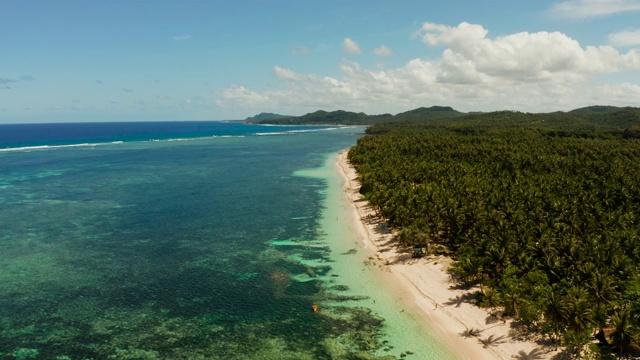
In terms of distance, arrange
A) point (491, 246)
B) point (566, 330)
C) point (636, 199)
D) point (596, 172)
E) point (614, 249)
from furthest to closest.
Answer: point (596, 172) → point (636, 199) → point (491, 246) → point (614, 249) → point (566, 330)

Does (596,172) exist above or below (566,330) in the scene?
above

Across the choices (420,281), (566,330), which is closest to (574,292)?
(566,330)

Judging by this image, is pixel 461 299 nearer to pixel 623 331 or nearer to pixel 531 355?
pixel 531 355

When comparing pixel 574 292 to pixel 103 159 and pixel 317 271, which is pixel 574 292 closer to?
pixel 317 271

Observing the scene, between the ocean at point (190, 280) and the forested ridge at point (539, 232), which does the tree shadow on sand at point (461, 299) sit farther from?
the ocean at point (190, 280)

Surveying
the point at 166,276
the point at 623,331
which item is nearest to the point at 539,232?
the point at 623,331

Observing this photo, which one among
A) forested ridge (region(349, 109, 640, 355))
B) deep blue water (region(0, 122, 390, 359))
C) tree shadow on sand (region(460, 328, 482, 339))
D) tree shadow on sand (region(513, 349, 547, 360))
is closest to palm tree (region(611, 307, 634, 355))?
forested ridge (region(349, 109, 640, 355))

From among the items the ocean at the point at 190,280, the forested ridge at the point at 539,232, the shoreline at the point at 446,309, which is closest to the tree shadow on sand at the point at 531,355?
the shoreline at the point at 446,309
